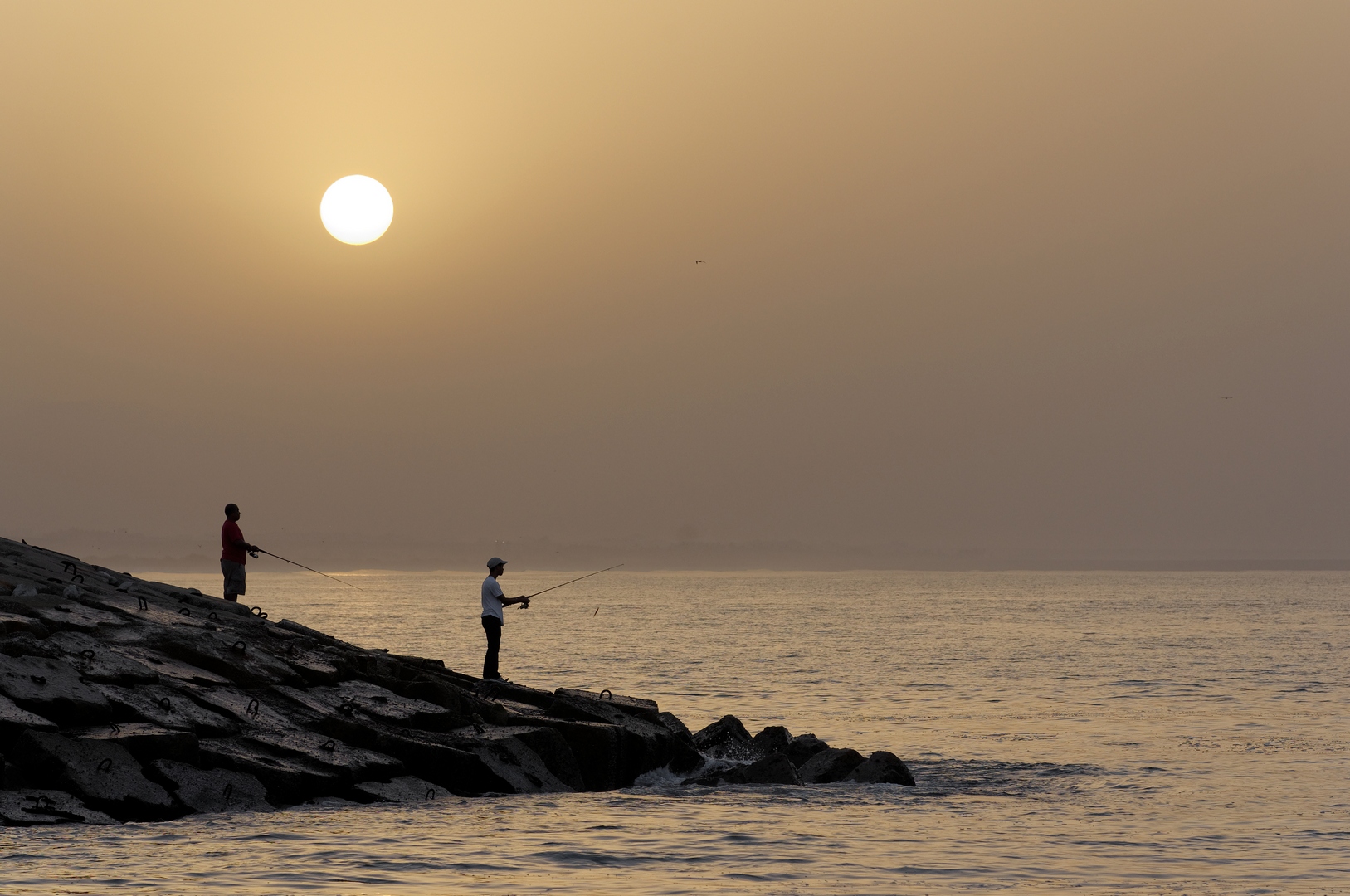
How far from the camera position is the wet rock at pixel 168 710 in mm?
13328

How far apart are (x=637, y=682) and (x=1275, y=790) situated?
21632 millimetres

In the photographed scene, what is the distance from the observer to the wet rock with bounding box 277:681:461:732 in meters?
15.6

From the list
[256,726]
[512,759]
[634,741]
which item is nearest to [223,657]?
[256,726]

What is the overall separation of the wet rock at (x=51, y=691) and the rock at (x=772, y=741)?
415 inches

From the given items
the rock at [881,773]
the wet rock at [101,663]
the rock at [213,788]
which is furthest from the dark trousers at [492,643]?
the rock at [881,773]

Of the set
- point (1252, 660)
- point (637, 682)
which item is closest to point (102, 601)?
point (637, 682)

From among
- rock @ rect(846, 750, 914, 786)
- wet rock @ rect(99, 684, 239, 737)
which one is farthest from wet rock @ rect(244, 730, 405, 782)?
rock @ rect(846, 750, 914, 786)

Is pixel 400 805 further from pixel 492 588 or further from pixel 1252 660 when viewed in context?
pixel 1252 660

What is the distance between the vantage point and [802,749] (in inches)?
794

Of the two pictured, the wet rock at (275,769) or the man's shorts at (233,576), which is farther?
the man's shorts at (233,576)

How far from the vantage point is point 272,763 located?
1365cm

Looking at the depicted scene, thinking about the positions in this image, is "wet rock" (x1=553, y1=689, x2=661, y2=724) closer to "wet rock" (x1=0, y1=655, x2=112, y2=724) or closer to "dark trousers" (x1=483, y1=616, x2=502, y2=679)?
"dark trousers" (x1=483, y1=616, x2=502, y2=679)

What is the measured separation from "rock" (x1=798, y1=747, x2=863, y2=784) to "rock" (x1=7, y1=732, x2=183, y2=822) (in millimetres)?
9093

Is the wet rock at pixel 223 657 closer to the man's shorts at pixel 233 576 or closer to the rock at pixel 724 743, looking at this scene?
the man's shorts at pixel 233 576
